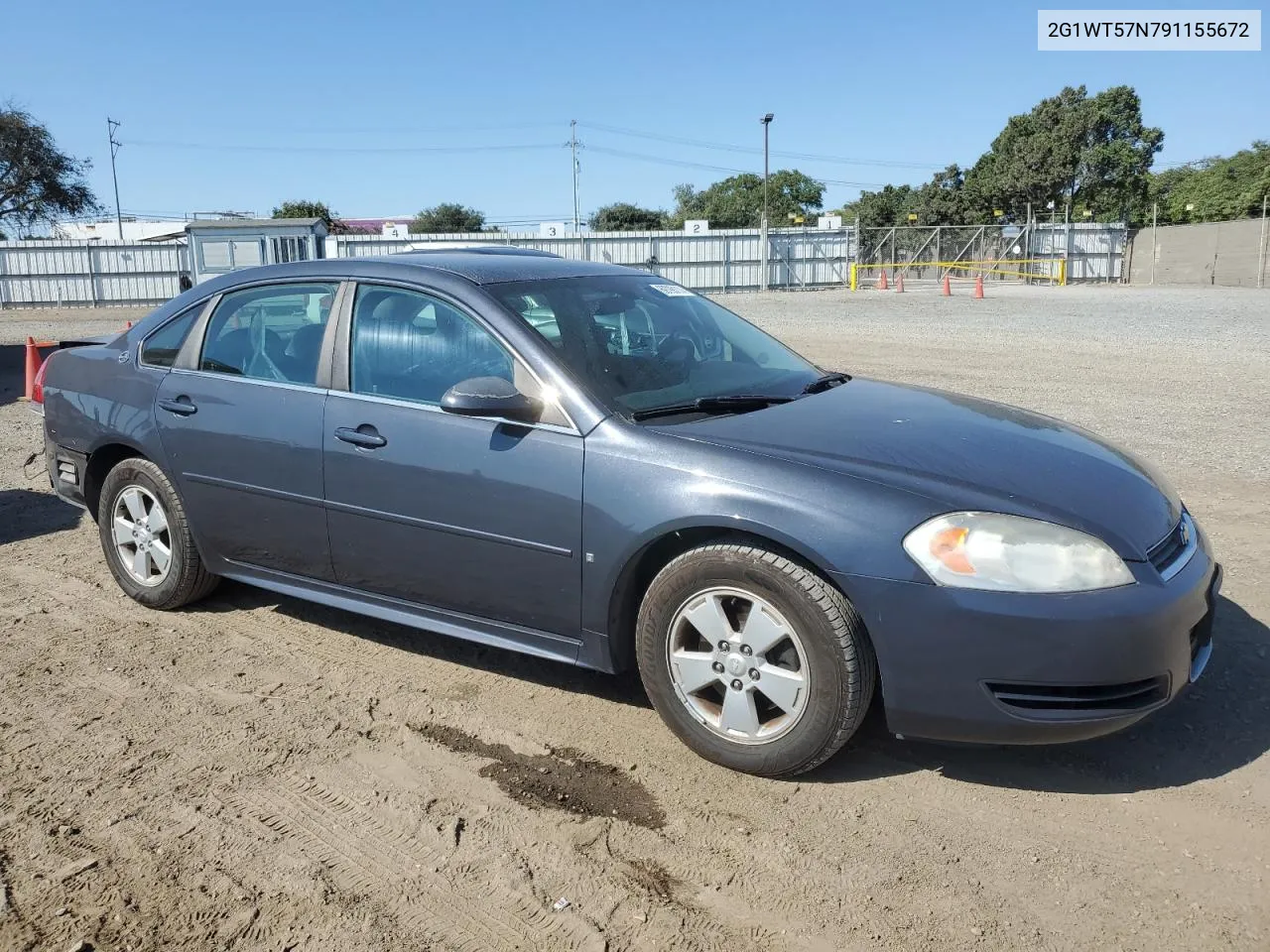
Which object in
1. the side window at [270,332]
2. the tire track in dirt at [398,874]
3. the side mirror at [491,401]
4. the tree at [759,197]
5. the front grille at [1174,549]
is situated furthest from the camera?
the tree at [759,197]

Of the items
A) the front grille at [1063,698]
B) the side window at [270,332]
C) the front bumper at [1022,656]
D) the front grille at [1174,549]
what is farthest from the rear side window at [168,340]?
the front grille at [1174,549]

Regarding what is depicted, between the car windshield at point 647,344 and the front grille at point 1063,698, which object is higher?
the car windshield at point 647,344

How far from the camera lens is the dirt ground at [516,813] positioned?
8.41ft

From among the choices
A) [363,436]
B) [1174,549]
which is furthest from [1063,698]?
[363,436]

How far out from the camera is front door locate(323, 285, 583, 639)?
3486mm

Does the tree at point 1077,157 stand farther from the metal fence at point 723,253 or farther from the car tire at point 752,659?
the car tire at point 752,659

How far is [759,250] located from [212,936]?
131 ft

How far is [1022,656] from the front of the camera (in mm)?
2873

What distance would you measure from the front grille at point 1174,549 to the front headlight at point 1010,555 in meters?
0.20

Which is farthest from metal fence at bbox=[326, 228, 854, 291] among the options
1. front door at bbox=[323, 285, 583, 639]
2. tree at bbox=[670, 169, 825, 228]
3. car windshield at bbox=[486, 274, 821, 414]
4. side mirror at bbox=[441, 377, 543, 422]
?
tree at bbox=[670, 169, 825, 228]

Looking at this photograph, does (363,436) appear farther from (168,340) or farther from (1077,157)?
(1077,157)

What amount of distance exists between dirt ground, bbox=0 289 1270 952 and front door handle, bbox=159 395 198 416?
969 millimetres

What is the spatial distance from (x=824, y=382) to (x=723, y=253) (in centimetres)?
3715

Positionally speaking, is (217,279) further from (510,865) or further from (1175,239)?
(1175,239)
